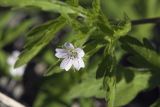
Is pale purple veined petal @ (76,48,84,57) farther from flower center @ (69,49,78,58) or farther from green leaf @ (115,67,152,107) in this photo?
green leaf @ (115,67,152,107)

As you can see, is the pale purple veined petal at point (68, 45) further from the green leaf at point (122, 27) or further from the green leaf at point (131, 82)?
the green leaf at point (131, 82)

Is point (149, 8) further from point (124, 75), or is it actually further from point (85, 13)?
point (85, 13)

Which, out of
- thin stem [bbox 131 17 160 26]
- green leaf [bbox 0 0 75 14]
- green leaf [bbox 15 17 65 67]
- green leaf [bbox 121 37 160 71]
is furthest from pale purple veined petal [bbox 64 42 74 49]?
thin stem [bbox 131 17 160 26]

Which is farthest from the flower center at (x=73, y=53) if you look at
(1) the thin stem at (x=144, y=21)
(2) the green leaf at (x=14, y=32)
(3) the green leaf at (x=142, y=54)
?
(2) the green leaf at (x=14, y=32)

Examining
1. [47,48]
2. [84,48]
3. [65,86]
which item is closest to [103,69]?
[84,48]

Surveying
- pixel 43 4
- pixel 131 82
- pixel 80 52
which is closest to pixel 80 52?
pixel 80 52

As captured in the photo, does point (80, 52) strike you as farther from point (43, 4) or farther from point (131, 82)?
point (131, 82)

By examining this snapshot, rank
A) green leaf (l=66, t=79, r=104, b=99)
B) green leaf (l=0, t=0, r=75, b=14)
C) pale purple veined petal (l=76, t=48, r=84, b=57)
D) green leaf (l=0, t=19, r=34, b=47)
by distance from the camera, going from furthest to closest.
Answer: green leaf (l=0, t=19, r=34, b=47) → green leaf (l=66, t=79, r=104, b=99) → green leaf (l=0, t=0, r=75, b=14) → pale purple veined petal (l=76, t=48, r=84, b=57)
